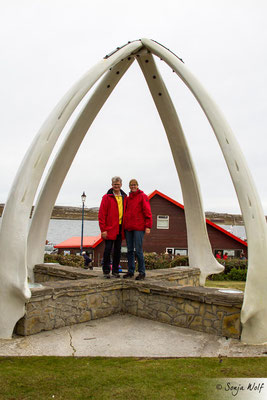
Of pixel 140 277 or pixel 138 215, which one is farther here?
pixel 140 277

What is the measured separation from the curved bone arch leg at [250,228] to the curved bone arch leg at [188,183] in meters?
2.30

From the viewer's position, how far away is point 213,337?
5.30 meters

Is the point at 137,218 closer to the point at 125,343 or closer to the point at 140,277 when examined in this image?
the point at 140,277

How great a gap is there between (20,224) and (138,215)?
7.41 ft

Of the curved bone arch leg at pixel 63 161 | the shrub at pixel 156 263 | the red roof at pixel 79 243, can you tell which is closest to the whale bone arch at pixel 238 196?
the curved bone arch leg at pixel 63 161

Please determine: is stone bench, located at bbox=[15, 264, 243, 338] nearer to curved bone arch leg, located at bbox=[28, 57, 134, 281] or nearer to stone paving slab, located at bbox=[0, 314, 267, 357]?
stone paving slab, located at bbox=[0, 314, 267, 357]

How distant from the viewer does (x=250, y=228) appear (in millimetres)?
5121

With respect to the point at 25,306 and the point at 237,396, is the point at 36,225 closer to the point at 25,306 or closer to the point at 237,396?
the point at 25,306

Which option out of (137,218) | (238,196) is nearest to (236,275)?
(137,218)

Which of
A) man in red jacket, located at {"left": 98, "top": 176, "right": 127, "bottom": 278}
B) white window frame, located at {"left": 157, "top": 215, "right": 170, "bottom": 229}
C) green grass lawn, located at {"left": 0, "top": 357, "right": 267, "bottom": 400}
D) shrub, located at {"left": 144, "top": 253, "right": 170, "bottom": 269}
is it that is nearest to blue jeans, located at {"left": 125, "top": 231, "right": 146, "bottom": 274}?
man in red jacket, located at {"left": 98, "top": 176, "right": 127, "bottom": 278}

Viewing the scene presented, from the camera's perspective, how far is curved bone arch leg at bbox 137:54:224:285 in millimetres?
8172

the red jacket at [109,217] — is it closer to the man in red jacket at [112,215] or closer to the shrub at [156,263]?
the man in red jacket at [112,215]

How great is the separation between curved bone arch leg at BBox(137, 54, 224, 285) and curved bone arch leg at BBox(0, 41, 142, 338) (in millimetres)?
2987

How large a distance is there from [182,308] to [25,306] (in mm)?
2471
